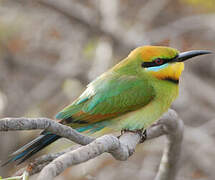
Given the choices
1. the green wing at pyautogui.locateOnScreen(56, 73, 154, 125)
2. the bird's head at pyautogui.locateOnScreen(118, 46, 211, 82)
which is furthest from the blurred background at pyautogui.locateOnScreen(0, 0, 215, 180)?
the bird's head at pyautogui.locateOnScreen(118, 46, 211, 82)

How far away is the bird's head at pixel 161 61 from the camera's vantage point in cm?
205

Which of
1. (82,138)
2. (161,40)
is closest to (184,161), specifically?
(161,40)

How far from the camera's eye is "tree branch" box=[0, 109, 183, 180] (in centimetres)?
108

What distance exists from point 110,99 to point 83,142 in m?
0.75

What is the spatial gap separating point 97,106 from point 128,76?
222mm

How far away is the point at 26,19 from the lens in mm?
4438

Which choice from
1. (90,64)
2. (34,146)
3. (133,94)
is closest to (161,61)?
(133,94)

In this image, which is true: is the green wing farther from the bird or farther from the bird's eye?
the bird's eye

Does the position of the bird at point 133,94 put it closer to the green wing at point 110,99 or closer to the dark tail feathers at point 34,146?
the green wing at point 110,99

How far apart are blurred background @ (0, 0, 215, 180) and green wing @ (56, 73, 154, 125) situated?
100 cm

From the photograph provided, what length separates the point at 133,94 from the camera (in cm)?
213

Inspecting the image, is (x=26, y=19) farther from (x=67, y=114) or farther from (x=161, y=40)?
(x=67, y=114)

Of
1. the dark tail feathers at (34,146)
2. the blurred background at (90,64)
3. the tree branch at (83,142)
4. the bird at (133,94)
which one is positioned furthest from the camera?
the blurred background at (90,64)

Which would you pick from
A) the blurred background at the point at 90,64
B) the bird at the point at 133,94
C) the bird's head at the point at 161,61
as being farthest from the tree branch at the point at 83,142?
the blurred background at the point at 90,64
